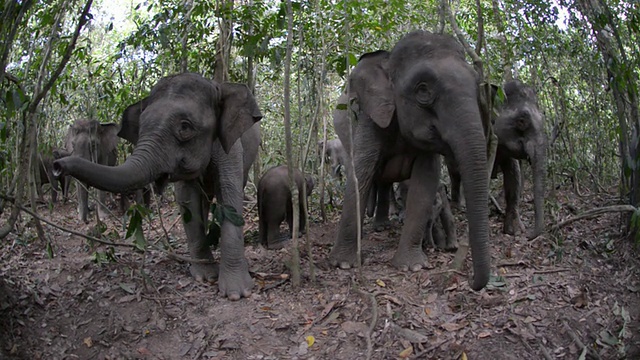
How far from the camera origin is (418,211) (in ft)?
22.7

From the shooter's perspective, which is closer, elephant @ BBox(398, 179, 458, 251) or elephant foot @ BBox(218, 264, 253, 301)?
elephant foot @ BBox(218, 264, 253, 301)

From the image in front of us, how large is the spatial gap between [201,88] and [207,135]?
47cm

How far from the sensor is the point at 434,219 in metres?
7.54

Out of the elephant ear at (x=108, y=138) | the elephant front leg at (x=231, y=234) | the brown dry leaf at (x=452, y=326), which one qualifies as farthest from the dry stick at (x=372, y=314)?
the elephant ear at (x=108, y=138)

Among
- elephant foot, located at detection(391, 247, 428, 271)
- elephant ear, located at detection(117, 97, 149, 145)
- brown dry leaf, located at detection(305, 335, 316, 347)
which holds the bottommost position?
brown dry leaf, located at detection(305, 335, 316, 347)

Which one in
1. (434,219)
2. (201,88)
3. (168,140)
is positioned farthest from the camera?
(434,219)

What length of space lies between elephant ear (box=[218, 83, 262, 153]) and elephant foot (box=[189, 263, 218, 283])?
1.33m

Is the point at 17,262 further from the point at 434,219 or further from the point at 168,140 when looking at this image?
the point at 434,219

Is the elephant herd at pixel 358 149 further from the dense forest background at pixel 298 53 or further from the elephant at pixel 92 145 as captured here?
the elephant at pixel 92 145

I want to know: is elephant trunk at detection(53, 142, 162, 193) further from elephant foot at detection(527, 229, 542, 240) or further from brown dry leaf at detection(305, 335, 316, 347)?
elephant foot at detection(527, 229, 542, 240)

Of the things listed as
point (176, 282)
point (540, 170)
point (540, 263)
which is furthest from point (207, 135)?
point (540, 170)

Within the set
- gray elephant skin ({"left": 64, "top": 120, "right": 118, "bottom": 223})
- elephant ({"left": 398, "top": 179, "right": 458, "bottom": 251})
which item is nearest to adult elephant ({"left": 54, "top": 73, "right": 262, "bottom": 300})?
elephant ({"left": 398, "top": 179, "right": 458, "bottom": 251})

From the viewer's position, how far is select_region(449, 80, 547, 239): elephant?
330 inches

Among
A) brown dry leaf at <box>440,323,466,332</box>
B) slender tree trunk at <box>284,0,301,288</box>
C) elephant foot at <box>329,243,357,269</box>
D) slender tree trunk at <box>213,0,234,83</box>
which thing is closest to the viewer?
brown dry leaf at <box>440,323,466,332</box>
